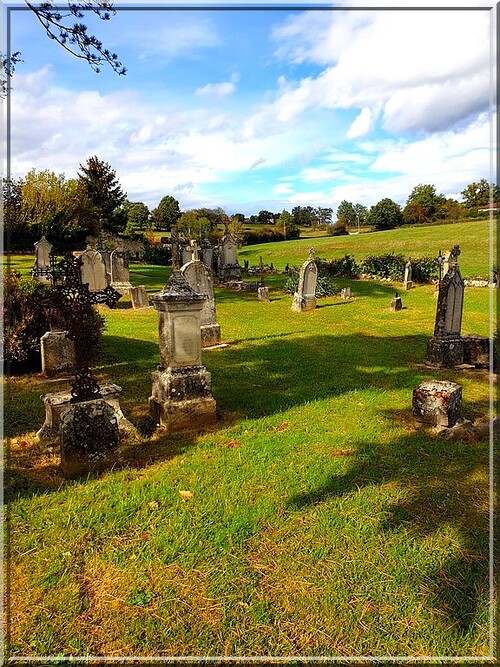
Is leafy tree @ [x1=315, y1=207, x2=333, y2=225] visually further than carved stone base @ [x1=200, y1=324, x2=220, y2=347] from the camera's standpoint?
Yes

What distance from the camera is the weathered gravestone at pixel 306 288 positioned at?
55.0 ft

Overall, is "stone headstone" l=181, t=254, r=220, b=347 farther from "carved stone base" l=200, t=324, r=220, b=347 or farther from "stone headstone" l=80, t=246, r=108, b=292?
"stone headstone" l=80, t=246, r=108, b=292

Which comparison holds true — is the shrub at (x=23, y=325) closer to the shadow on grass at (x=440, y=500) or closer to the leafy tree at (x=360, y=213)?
the shadow on grass at (x=440, y=500)

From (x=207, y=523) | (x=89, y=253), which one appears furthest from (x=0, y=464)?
(x=89, y=253)

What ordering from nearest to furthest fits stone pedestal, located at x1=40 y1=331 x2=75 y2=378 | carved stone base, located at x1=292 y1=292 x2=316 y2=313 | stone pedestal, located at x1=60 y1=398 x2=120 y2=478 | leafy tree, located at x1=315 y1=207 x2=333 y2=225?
stone pedestal, located at x1=60 y1=398 x2=120 y2=478 < stone pedestal, located at x1=40 y1=331 x2=75 y2=378 < carved stone base, located at x1=292 y1=292 x2=316 y2=313 < leafy tree, located at x1=315 y1=207 x2=333 y2=225

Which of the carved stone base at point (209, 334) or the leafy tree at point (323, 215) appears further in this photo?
the leafy tree at point (323, 215)

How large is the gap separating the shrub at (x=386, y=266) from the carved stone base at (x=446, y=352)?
53.4 feet

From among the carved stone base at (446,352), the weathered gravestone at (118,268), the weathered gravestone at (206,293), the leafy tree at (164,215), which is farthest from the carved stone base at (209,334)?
the leafy tree at (164,215)

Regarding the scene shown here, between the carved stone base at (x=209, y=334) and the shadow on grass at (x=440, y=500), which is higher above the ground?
the carved stone base at (x=209, y=334)

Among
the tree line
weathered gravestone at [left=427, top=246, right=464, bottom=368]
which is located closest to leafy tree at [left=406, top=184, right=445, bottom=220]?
the tree line

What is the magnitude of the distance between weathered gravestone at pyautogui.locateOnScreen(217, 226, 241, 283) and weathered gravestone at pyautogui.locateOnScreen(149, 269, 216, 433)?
17.9m

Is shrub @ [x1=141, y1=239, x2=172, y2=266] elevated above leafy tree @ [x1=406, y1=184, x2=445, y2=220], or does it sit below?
below

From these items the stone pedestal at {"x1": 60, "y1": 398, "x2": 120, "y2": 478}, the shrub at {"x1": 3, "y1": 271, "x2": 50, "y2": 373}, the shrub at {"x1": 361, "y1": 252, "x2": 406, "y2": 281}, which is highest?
the shrub at {"x1": 361, "y1": 252, "x2": 406, "y2": 281}

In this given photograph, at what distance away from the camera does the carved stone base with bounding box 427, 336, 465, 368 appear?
355 inches
